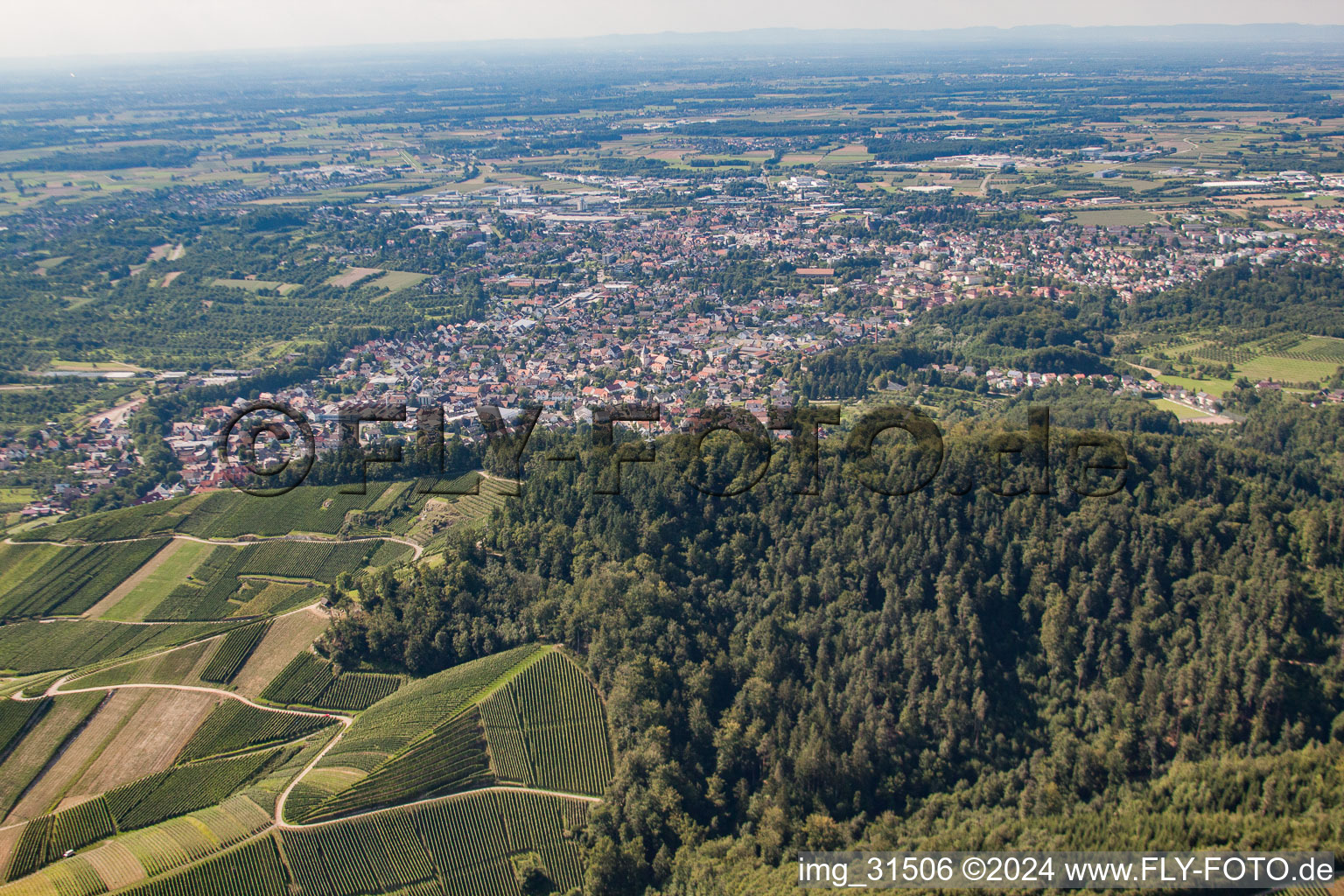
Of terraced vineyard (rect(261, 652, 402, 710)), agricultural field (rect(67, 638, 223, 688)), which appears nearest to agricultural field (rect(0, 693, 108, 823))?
agricultural field (rect(67, 638, 223, 688))

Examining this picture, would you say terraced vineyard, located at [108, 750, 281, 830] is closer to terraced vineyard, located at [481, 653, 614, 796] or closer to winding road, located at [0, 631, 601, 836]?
winding road, located at [0, 631, 601, 836]

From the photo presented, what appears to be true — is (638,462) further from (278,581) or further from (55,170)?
(55,170)

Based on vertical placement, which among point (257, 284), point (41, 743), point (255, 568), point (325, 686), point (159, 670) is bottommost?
Answer: point (325, 686)

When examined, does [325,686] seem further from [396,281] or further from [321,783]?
[396,281]

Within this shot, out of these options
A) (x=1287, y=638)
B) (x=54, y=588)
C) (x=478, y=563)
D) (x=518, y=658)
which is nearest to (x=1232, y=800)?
(x=1287, y=638)

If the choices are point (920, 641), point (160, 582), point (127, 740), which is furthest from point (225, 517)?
point (920, 641)

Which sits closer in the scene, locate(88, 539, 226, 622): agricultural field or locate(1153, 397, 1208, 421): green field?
locate(88, 539, 226, 622): agricultural field

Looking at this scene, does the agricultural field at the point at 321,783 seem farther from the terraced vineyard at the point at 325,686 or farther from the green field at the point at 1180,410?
the green field at the point at 1180,410

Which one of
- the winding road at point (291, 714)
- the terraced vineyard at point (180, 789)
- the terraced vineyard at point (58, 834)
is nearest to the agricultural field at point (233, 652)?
the winding road at point (291, 714)

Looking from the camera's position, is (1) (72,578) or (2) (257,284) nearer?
(1) (72,578)

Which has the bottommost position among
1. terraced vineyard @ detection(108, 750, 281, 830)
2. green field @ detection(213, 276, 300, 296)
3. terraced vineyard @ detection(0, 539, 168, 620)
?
terraced vineyard @ detection(108, 750, 281, 830)
